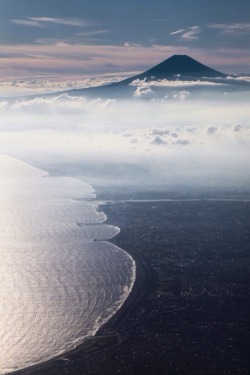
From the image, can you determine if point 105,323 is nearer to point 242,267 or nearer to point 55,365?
point 55,365

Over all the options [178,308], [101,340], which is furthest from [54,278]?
[101,340]

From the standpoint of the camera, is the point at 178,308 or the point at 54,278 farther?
the point at 54,278

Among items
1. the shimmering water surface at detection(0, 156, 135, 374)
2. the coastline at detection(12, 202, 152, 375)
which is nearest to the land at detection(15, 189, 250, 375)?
the coastline at detection(12, 202, 152, 375)

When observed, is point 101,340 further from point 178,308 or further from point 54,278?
point 54,278

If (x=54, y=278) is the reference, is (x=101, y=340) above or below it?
above

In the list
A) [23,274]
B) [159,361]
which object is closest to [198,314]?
[159,361]

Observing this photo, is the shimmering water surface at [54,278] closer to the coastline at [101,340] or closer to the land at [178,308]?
the coastline at [101,340]
